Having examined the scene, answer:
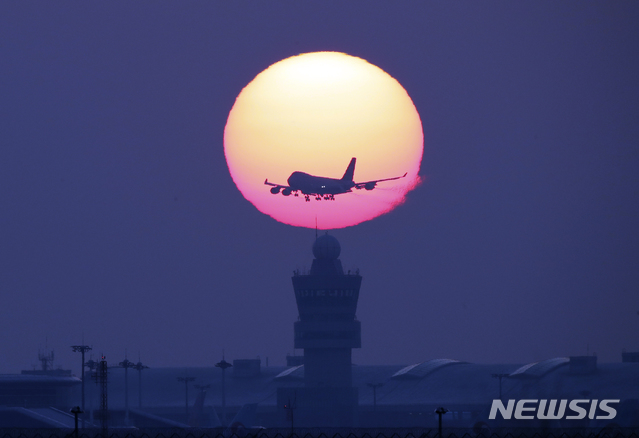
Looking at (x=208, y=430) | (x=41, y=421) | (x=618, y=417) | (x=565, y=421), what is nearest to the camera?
(x=208, y=430)

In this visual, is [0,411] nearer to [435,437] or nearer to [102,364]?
[102,364]

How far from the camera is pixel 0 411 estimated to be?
7835 inches

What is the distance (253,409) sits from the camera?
19588 cm

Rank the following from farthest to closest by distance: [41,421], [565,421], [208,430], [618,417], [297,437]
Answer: [41,421], [618,417], [565,421], [208,430], [297,437]

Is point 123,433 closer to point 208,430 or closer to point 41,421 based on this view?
point 208,430

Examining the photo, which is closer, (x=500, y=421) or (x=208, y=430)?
(x=208, y=430)

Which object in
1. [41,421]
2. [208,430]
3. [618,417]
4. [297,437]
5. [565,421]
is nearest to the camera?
[297,437]

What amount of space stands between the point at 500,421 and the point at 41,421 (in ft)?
243

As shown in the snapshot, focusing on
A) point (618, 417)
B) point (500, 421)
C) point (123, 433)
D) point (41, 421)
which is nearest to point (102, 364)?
point (41, 421)

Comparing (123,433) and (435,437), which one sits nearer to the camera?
(435,437)

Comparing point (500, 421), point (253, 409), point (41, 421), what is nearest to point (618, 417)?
point (500, 421)

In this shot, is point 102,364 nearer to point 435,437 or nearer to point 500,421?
point 500,421

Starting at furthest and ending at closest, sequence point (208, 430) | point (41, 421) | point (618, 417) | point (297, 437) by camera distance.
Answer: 1. point (41, 421)
2. point (618, 417)
3. point (208, 430)
4. point (297, 437)

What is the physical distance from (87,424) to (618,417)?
3345 inches
